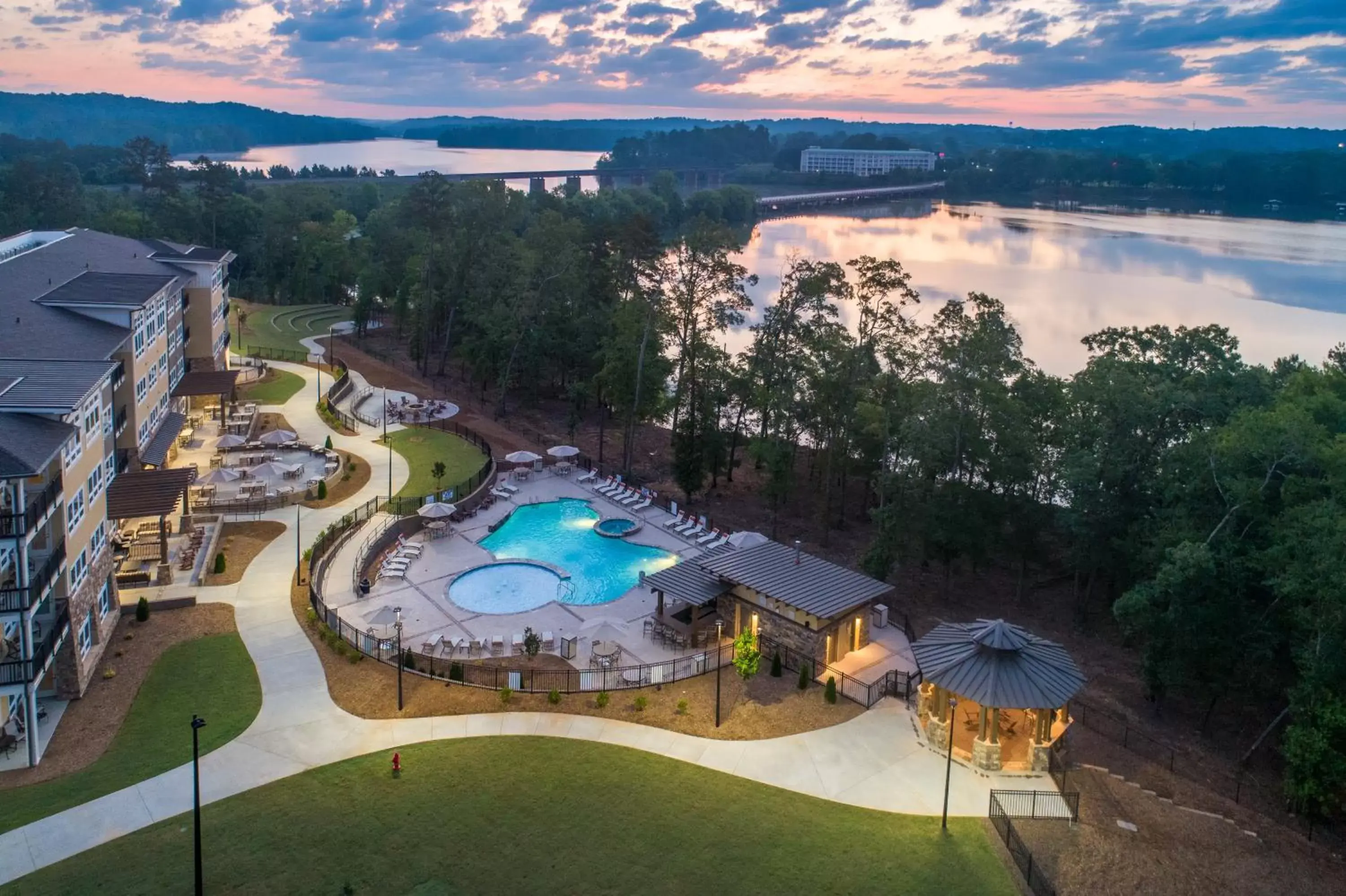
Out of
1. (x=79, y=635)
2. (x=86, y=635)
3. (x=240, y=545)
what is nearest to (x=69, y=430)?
(x=79, y=635)

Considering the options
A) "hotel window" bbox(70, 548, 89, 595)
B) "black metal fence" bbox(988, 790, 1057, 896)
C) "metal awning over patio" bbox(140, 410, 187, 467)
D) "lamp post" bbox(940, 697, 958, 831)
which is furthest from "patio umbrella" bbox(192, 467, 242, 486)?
"black metal fence" bbox(988, 790, 1057, 896)

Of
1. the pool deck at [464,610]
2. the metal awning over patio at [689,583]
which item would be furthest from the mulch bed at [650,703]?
the metal awning over patio at [689,583]

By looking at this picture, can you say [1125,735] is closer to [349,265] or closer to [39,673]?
[39,673]

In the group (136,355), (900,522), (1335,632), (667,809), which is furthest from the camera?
(136,355)

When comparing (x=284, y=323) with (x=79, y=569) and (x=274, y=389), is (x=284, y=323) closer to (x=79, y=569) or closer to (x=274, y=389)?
(x=274, y=389)

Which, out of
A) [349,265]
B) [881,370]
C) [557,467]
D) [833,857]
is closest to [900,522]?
[881,370]
